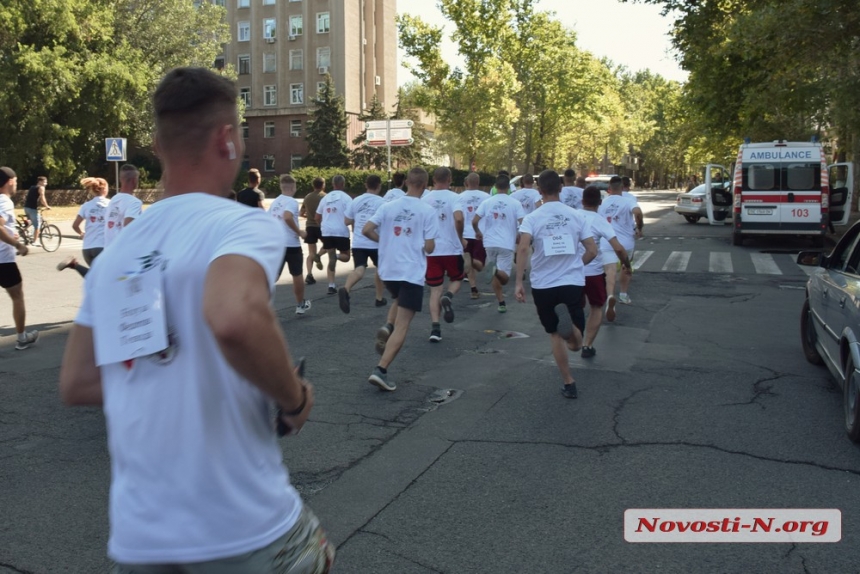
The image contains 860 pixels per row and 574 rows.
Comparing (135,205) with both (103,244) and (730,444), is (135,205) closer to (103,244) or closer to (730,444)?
(103,244)

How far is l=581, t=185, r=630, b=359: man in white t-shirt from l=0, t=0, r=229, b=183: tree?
113ft

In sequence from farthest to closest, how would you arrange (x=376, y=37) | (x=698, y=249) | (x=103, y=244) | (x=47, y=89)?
(x=376, y=37) < (x=47, y=89) < (x=698, y=249) < (x=103, y=244)

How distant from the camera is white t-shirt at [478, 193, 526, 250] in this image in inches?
456

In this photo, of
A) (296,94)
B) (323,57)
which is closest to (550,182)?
(323,57)

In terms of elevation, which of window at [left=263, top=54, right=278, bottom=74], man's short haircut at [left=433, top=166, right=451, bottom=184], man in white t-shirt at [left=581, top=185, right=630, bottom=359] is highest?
window at [left=263, top=54, right=278, bottom=74]

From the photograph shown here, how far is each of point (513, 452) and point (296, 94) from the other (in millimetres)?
64110

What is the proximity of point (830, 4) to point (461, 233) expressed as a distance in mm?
10516

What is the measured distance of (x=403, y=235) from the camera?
7766mm

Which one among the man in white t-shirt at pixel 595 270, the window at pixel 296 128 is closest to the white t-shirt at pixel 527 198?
the man in white t-shirt at pixel 595 270

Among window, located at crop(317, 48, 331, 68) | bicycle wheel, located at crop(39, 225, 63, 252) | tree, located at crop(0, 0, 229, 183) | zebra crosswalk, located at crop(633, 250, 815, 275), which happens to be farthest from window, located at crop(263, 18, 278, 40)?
zebra crosswalk, located at crop(633, 250, 815, 275)

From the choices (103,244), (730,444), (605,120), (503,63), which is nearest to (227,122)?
(730,444)

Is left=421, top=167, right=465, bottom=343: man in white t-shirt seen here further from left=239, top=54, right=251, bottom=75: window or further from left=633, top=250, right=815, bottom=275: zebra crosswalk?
left=239, top=54, right=251, bottom=75: window

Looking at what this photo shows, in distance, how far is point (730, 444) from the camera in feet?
18.1

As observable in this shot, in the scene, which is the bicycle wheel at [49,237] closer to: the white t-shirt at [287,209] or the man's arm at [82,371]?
the white t-shirt at [287,209]
